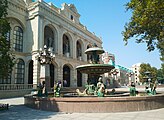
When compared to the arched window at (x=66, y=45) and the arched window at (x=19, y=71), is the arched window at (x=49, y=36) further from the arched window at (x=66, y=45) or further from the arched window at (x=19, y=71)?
the arched window at (x=19, y=71)

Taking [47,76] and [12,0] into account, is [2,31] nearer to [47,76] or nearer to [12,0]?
[47,76]

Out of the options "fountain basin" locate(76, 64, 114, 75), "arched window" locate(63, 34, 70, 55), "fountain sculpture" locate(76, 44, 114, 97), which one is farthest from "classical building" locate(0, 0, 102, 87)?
"fountain basin" locate(76, 64, 114, 75)

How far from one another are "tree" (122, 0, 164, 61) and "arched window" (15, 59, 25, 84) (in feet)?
57.7

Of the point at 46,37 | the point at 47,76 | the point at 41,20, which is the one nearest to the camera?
the point at 47,76

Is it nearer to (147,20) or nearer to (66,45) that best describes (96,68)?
(147,20)

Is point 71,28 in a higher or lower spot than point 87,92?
higher

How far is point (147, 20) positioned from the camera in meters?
9.81

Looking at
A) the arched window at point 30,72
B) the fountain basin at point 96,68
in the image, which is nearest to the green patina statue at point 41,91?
the fountain basin at point 96,68

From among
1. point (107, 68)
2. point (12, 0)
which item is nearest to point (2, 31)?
point (107, 68)

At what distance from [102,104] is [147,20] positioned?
5.41 m

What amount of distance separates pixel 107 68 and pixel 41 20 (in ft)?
57.9

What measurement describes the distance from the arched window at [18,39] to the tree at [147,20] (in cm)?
1789

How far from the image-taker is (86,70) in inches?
502

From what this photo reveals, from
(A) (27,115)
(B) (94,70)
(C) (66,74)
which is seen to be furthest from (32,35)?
(A) (27,115)
